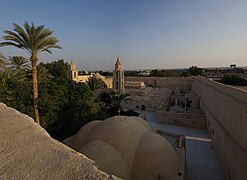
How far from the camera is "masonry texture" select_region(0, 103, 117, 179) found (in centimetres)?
107

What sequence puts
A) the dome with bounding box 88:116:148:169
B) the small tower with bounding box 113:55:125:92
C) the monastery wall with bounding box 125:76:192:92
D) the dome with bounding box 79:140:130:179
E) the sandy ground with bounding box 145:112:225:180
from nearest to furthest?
the dome with bounding box 79:140:130:179, the dome with bounding box 88:116:148:169, the sandy ground with bounding box 145:112:225:180, the small tower with bounding box 113:55:125:92, the monastery wall with bounding box 125:76:192:92

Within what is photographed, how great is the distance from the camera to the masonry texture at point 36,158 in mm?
1074

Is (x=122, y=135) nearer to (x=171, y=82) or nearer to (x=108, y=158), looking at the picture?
(x=108, y=158)

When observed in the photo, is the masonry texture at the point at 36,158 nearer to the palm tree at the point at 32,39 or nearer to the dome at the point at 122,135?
the dome at the point at 122,135

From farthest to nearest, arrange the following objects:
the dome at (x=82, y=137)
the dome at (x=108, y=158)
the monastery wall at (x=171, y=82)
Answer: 1. the monastery wall at (x=171, y=82)
2. the dome at (x=82, y=137)
3. the dome at (x=108, y=158)

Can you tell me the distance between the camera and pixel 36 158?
1205mm

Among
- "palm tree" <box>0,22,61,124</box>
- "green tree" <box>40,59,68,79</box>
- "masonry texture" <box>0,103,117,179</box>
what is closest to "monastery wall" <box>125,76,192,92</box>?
"green tree" <box>40,59,68,79</box>

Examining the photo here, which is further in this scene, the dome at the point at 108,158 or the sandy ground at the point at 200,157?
the sandy ground at the point at 200,157

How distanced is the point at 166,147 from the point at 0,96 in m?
9.51

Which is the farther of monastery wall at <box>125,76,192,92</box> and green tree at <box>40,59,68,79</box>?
green tree at <box>40,59,68,79</box>

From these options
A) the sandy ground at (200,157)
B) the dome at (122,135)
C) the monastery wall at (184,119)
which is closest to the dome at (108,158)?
the dome at (122,135)

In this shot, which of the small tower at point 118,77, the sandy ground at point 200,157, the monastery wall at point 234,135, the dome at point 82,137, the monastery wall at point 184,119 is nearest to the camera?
the monastery wall at point 234,135

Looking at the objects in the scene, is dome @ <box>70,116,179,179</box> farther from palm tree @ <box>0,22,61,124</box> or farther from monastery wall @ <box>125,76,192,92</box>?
monastery wall @ <box>125,76,192,92</box>

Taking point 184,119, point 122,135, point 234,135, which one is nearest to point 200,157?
point 234,135
